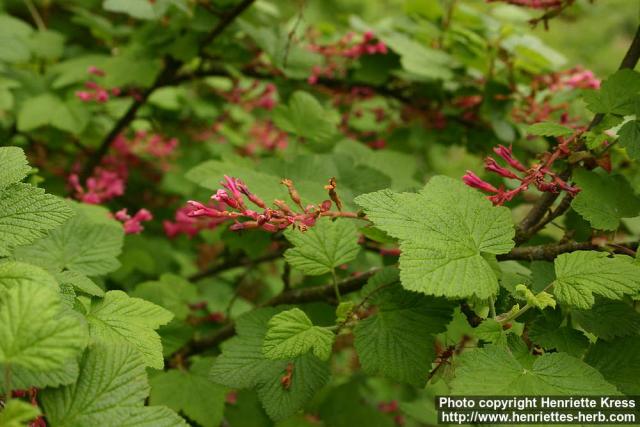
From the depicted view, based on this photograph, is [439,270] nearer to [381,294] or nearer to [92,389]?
[381,294]

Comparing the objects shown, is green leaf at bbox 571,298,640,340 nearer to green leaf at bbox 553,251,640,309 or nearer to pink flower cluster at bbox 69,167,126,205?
green leaf at bbox 553,251,640,309

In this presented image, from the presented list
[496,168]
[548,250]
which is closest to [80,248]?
[496,168]

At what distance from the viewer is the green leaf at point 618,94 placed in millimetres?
1262

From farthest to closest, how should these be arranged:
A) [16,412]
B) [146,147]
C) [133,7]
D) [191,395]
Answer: [146,147]
[133,7]
[191,395]
[16,412]

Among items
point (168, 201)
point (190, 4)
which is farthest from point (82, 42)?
point (190, 4)

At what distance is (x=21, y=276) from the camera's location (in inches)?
36.6

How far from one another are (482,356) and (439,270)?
6.9 inches

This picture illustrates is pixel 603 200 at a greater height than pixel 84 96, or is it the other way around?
pixel 603 200

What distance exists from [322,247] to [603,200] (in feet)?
2.25

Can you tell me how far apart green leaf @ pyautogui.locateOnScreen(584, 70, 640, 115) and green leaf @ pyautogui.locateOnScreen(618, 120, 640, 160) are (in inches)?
1.4

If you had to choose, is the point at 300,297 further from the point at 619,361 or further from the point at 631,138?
the point at 631,138

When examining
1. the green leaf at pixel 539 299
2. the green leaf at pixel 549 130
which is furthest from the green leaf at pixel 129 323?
the green leaf at pixel 549 130

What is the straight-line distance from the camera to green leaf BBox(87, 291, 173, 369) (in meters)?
1.07

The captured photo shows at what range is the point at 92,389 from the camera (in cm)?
90
